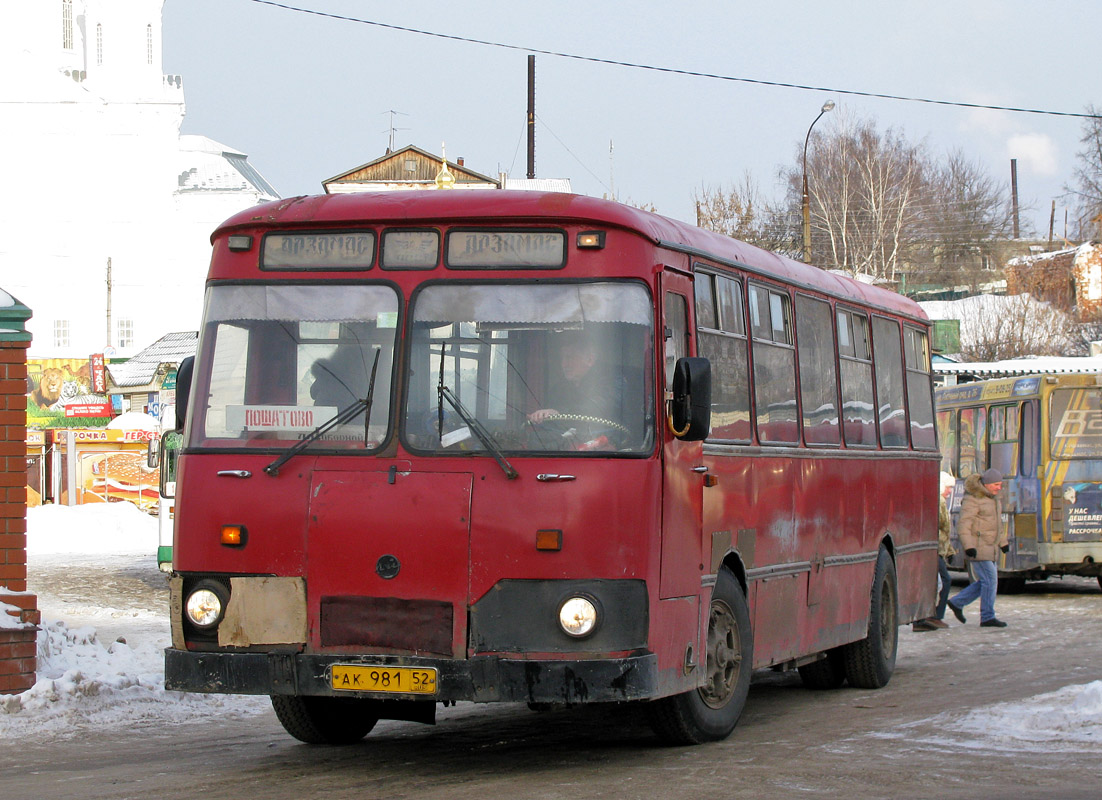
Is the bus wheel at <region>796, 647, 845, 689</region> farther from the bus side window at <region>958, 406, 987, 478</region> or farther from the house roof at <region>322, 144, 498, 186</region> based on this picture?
the house roof at <region>322, 144, 498, 186</region>

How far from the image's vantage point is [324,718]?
8883 mm

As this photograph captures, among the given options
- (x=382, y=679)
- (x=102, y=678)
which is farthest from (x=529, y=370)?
(x=102, y=678)

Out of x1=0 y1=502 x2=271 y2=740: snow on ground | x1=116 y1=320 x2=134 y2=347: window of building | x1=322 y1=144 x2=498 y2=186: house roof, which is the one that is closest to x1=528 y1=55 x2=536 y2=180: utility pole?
x1=322 y1=144 x2=498 y2=186: house roof

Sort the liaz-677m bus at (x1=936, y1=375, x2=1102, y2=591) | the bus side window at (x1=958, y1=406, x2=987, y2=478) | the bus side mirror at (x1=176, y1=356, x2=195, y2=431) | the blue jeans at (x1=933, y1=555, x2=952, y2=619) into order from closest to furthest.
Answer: the bus side mirror at (x1=176, y1=356, x2=195, y2=431), the blue jeans at (x1=933, y1=555, x2=952, y2=619), the liaz-677m bus at (x1=936, y1=375, x2=1102, y2=591), the bus side window at (x1=958, y1=406, x2=987, y2=478)

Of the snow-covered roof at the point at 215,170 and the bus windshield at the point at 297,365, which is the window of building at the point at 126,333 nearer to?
the snow-covered roof at the point at 215,170

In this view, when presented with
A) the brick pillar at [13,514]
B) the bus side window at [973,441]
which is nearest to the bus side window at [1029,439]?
the bus side window at [973,441]

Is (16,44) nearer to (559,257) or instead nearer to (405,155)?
(405,155)

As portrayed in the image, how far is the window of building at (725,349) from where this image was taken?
341 inches

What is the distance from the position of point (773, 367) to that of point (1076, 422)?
39.6 feet

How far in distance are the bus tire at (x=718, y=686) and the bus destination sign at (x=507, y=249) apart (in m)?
2.07

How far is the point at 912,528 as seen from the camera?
1338 cm

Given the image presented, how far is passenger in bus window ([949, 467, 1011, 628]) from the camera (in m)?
16.7

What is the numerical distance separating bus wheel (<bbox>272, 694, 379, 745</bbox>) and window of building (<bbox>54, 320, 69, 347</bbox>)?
2210 inches

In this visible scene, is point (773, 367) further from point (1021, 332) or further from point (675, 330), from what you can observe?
point (1021, 332)
